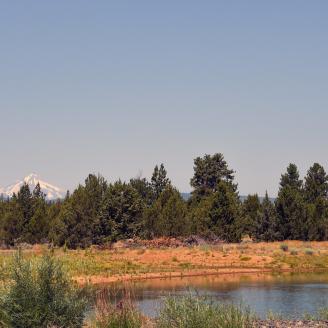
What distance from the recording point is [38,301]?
1688 centimetres

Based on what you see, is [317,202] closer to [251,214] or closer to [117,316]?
Answer: [251,214]

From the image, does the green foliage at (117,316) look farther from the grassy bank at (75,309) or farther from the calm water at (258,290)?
the calm water at (258,290)

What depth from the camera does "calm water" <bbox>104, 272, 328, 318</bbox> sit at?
3084 centimetres

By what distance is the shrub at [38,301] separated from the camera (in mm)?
16656

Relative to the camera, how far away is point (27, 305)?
16.8 m

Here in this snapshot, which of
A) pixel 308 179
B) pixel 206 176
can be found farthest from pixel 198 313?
pixel 206 176

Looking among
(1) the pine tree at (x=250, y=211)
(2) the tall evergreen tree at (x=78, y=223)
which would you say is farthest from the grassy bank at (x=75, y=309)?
(1) the pine tree at (x=250, y=211)

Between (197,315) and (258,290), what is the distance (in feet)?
84.8

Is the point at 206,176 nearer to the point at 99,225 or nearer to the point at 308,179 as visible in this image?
the point at 308,179

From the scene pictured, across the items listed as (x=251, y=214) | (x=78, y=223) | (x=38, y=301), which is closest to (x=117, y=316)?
(x=38, y=301)

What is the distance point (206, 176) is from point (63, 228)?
4733cm

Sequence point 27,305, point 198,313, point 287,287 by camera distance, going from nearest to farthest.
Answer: point 198,313
point 27,305
point 287,287

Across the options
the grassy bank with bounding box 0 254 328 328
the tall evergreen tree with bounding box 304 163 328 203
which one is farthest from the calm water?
the tall evergreen tree with bounding box 304 163 328 203

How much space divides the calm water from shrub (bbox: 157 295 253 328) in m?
11.9
